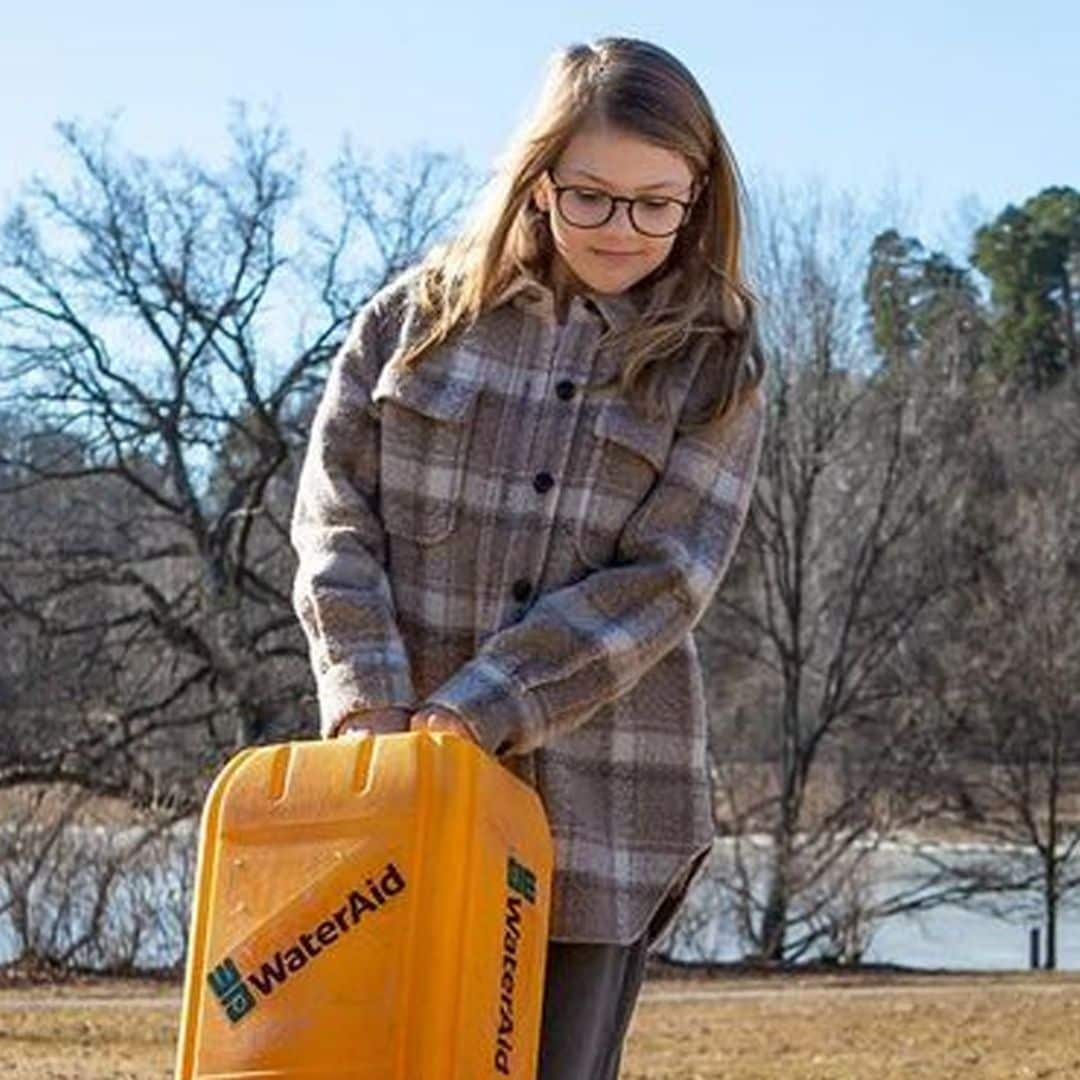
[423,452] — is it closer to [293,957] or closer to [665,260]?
[665,260]

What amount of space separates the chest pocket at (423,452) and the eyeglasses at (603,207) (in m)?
0.25

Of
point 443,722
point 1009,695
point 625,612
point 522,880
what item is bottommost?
point 522,880

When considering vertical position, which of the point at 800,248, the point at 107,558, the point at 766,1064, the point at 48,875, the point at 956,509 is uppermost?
the point at 800,248

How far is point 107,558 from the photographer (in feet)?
85.0

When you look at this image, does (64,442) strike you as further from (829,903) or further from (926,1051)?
(926,1051)

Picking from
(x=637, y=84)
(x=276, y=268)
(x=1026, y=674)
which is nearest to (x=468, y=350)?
(x=637, y=84)

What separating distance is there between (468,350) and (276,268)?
74.3 ft

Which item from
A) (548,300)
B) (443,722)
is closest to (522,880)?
(443,722)

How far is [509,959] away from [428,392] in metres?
0.70

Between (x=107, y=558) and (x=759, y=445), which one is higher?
(x=107, y=558)

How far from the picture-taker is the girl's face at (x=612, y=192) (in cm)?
334

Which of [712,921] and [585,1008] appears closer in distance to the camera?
[585,1008]

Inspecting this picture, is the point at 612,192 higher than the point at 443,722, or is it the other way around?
the point at 612,192

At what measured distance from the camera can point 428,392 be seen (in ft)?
11.2
